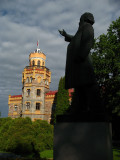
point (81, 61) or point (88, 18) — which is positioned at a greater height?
point (88, 18)

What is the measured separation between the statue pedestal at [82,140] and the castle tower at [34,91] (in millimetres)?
29600

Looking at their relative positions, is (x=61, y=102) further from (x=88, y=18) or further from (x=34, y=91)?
(x=88, y=18)

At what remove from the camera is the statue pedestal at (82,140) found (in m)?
3.15

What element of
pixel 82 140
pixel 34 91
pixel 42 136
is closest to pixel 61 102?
pixel 34 91

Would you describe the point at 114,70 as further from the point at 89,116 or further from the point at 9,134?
the point at 89,116

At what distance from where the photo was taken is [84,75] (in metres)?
3.68

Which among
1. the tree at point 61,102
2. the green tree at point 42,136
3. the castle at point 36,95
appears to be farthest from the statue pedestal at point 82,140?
the castle at point 36,95

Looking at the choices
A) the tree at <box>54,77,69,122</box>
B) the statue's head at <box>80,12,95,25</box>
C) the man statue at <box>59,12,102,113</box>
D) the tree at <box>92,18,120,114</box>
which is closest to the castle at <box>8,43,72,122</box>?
the tree at <box>54,77,69,122</box>

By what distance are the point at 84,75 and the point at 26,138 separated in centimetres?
960

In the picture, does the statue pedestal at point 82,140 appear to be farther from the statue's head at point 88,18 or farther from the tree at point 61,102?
the tree at point 61,102

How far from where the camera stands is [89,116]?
11.1ft

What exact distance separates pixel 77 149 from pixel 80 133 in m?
0.31

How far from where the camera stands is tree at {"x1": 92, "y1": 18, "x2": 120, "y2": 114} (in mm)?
16656

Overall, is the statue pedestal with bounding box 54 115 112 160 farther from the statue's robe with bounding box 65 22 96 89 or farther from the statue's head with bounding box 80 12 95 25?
the statue's head with bounding box 80 12 95 25
